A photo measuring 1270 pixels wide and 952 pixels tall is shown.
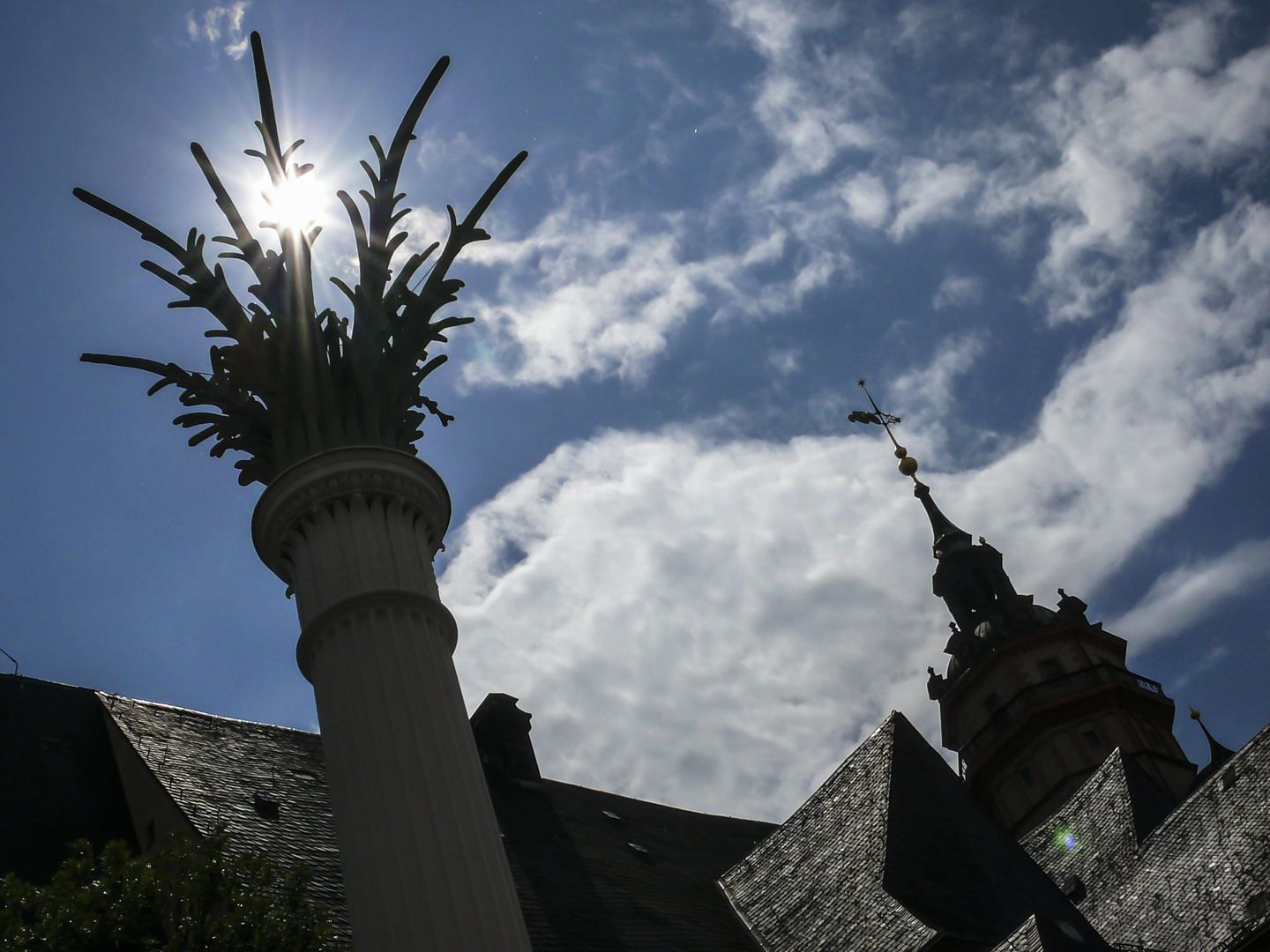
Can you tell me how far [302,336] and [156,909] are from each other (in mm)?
5334

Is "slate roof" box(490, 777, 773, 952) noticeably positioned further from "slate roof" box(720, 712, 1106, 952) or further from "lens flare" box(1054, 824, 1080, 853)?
A: "lens flare" box(1054, 824, 1080, 853)

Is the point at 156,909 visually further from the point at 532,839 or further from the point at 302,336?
the point at 532,839

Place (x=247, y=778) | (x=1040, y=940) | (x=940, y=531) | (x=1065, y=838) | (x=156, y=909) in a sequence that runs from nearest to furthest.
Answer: (x=156, y=909) < (x=1040, y=940) < (x=247, y=778) < (x=1065, y=838) < (x=940, y=531)

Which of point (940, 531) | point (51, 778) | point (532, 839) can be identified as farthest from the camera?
point (940, 531)

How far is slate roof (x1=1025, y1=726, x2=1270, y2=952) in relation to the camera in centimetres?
1833

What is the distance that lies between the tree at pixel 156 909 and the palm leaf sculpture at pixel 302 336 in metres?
4.30

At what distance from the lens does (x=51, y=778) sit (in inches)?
635

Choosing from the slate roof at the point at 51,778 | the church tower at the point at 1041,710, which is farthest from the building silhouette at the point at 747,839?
the church tower at the point at 1041,710

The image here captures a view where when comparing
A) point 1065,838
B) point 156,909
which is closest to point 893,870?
point 1065,838

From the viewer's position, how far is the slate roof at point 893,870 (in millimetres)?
17516

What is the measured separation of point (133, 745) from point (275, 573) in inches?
443

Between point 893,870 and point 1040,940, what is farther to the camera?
point 893,870

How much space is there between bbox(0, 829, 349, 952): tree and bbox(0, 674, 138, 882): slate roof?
463 centimetres

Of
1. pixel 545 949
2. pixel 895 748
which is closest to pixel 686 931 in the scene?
pixel 545 949
